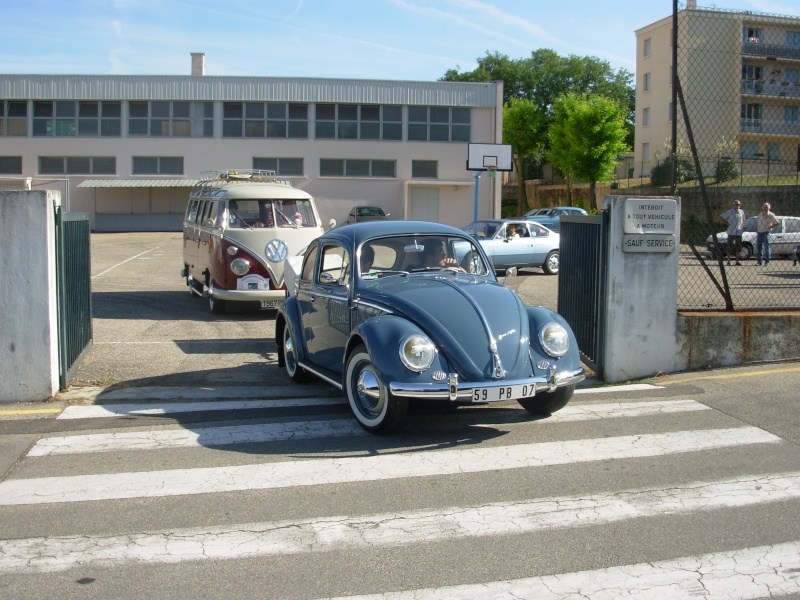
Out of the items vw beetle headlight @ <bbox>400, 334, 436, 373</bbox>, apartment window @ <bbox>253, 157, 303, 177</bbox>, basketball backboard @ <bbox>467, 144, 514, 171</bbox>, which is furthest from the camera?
apartment window @ <bbox>253, 157, 303, 177</bbox>

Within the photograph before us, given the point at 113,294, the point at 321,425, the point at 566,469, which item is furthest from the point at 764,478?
the point at 113,294

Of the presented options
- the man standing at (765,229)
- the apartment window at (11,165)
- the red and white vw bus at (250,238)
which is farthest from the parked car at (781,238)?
the apartment window at (11,165)

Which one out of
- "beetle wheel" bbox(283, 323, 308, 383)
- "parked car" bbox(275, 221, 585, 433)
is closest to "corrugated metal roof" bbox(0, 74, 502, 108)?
"beetle wheel" bbox(283, 323, 308, 383)

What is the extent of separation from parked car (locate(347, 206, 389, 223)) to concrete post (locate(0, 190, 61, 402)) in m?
35.9

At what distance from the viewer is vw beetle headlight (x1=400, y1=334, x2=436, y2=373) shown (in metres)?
6.39

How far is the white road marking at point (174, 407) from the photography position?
25.5 feet

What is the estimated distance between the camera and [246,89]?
45406 millimetres

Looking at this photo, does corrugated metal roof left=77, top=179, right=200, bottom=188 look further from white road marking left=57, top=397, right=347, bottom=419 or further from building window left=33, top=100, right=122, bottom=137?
white road marking left=57, top=397, right=347, bottom=419

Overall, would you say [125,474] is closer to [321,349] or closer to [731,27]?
[321,349]

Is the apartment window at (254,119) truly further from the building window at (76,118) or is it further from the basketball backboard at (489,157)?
the basketball backboard at (489,157)

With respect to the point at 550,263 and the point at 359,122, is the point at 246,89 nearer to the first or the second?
the point at 359,122

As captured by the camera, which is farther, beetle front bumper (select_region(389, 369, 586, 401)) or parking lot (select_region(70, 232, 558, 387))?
parking lot (select_region(70, 232, 558, 387))

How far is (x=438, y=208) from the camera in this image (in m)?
47.8

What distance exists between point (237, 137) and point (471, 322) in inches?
1621
